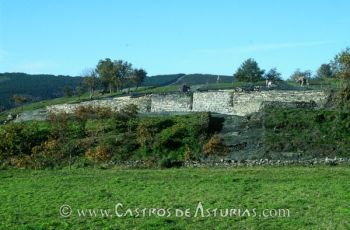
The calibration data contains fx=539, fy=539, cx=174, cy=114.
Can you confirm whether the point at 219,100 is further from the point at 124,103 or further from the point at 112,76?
the point at 112,76

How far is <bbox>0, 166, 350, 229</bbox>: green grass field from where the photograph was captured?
11.6 meters

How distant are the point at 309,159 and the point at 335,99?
538 inches

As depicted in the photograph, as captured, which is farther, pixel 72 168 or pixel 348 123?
pixel 348 123

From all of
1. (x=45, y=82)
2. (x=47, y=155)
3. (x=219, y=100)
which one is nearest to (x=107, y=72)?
(x=219, y=100)

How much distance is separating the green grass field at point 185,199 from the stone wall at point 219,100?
20.7 m

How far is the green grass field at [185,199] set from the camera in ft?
38.0

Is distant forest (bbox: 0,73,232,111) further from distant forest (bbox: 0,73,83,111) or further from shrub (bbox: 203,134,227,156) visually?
shrub (bbox: 203,134,227,156)

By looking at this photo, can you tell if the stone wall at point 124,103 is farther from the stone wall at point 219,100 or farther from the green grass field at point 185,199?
the green grass field at point 185,199

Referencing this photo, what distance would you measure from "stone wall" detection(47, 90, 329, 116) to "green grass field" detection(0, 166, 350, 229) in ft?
68.0

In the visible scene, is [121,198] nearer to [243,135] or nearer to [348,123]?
[243,135]

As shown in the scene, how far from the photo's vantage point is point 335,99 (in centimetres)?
4050

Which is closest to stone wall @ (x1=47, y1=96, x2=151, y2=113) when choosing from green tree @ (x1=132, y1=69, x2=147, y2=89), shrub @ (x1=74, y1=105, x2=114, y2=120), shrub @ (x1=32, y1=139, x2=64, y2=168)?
shrub @ (x1=74, y1=105, x2=114, y2=120)

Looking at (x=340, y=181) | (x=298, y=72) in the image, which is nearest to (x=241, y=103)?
(x=340, y=181)

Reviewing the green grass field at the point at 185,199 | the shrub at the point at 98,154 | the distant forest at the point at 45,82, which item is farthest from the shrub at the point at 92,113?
the distant forest at the point at 45,82
